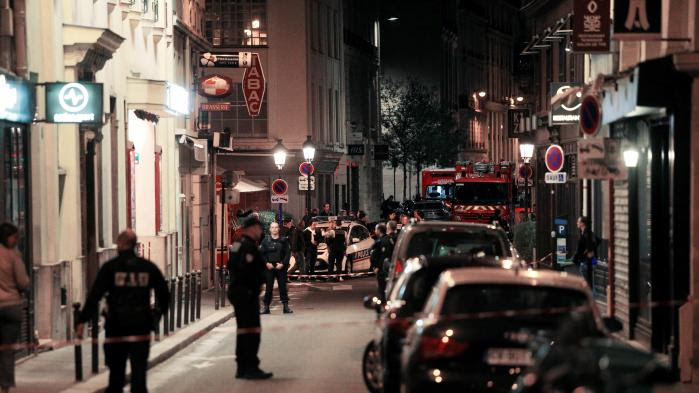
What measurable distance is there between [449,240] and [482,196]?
45.1 m

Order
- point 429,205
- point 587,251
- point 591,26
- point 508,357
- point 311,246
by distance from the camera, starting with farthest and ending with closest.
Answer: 1. point 429,205
2. point 311,246
3. point 587,251
4. point 591,26
5. point 508,357

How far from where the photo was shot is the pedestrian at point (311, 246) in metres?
44.6

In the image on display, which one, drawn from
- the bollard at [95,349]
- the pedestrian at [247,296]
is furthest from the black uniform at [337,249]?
the bollard at [95,349]

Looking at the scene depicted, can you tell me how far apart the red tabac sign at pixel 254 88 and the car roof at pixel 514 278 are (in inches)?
1778

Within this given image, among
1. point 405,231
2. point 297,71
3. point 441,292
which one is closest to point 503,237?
point 405,231

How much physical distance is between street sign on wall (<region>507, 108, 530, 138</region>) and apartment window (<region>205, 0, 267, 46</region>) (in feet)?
47.3

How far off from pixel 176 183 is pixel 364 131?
4573 centimetres

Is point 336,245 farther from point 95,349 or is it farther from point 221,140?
point 95,349

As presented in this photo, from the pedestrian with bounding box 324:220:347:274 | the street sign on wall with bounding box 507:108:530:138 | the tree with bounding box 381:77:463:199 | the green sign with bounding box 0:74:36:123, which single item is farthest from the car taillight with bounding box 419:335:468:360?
the tree with bounding box 381:77:463:199

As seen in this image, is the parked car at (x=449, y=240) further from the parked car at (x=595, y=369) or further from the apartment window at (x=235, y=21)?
the apartment window at (x=235, y=21)

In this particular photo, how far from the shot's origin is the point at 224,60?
46.0m

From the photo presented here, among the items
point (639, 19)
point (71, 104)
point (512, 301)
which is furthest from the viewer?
point (71, 104)

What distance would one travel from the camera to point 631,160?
2242cm

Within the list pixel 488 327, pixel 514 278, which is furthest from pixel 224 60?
pixel 488 327
